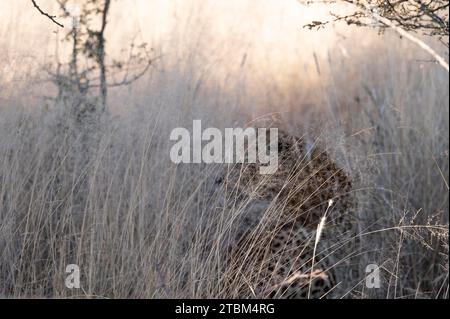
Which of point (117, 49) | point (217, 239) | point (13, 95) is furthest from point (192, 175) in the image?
point (117, 49)

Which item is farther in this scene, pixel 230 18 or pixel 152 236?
pixel 230 18

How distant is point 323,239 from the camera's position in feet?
9.93

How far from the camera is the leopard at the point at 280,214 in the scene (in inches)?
101

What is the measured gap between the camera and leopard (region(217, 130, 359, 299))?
255 centimetres

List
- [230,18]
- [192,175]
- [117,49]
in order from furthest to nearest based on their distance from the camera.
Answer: [230,18] < [117,49] < [192,175]

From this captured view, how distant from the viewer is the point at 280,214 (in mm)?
2539

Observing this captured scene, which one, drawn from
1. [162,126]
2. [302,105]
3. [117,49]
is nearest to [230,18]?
[302,105]

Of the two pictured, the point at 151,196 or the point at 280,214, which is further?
the point at 151,196

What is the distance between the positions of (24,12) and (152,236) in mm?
1049

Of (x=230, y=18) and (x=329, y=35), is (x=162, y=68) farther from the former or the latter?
(x=329, y=35)

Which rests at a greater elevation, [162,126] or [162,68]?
[162,68]

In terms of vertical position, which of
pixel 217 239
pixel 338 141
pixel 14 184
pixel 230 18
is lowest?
pixel 217 239

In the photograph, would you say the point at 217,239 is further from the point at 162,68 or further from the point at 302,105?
the point at 302,105
